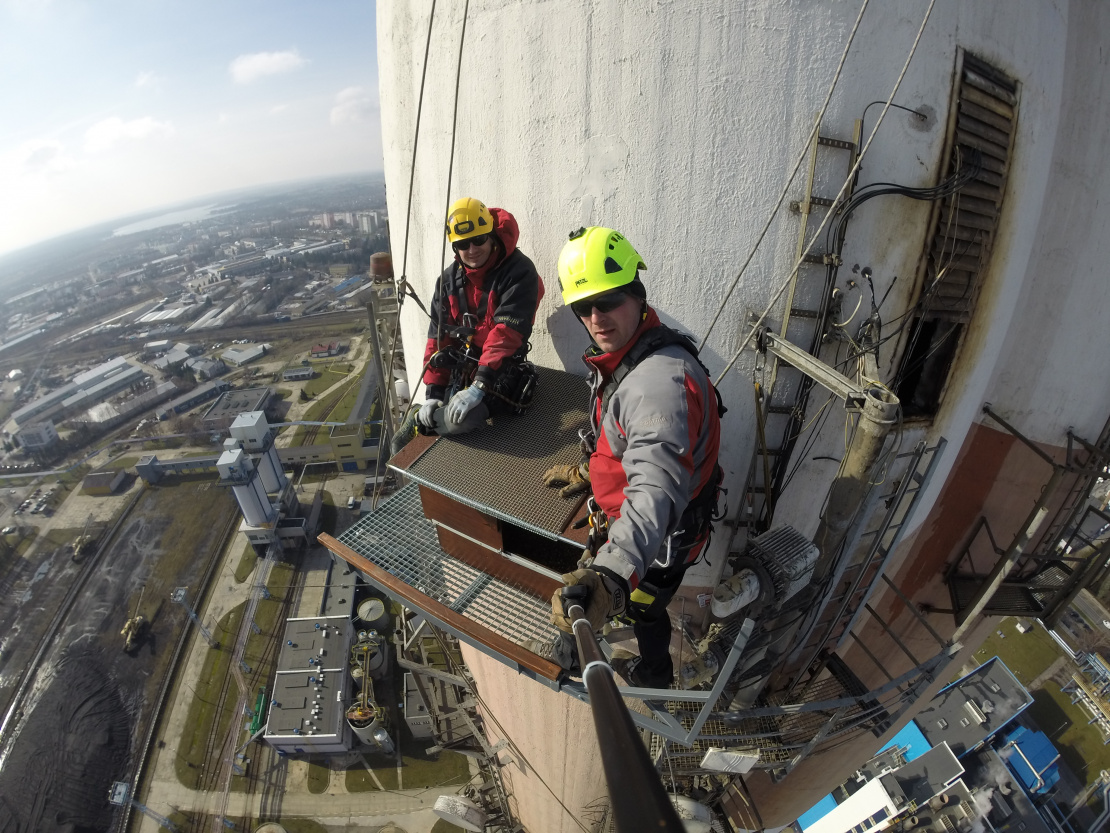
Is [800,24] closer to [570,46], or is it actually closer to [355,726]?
[570,46]

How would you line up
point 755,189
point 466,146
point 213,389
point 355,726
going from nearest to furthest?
1. point 755,189
2. point 466,146
3. point 355,726
4. point 213,389

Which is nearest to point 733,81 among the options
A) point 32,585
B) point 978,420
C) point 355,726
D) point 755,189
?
point 755,189

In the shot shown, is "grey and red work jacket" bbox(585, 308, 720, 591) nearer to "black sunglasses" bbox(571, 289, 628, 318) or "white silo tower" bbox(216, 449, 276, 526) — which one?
"black sunglasses" bbox(571, 289, 628, 318)

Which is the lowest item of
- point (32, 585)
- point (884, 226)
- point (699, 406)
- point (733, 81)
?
point (32, 585)

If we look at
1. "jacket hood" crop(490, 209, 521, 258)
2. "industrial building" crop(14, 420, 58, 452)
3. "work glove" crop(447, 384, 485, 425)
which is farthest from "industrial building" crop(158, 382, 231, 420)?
"jacket hood" crop(490, 209, 521, 258)

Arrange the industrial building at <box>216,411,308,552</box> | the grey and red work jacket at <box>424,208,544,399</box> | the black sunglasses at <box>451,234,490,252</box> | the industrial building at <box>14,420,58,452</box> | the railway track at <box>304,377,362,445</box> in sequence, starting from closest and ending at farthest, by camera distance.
→ 1. the black sunglasses at <box>451,234,490,252</box>
2. the grey and red work jacket at <box>424,208,544,399</box>
3. the industrial building at <box>216,411,308,552</box>
4. the railway track at <box>304,377,362,445</box>
5. the industrial building at <box>14,420,58,452</box>

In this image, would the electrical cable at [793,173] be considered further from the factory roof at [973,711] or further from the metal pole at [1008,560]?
the factory roof at [973,711]

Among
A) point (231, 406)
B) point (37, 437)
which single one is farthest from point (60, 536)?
point (37, 437)
